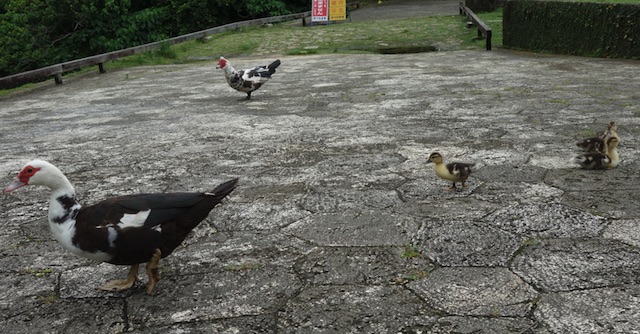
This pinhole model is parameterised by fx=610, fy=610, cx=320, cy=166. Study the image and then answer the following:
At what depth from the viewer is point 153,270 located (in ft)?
9.46

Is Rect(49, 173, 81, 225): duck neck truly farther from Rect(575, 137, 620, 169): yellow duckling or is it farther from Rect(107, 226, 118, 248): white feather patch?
Rect(575, 137, 620, 169): yellow duckling

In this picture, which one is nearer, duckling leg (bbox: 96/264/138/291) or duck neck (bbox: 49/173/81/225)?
duck neck (bbox: 49/173/81/225)

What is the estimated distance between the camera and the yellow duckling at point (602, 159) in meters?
4.29

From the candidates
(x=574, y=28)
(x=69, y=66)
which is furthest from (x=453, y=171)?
(x=69, y=66)

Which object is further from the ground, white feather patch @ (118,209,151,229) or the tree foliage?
the tree foliage

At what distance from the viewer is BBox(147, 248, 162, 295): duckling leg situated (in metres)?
2.80

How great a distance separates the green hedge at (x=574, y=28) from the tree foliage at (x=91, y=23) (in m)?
14.3

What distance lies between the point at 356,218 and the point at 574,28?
8875mm

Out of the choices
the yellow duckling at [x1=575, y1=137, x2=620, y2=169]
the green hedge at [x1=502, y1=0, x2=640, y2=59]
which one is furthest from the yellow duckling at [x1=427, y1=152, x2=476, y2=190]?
the green hedge at [x1=502, y1=0, x2=640, y2=59]

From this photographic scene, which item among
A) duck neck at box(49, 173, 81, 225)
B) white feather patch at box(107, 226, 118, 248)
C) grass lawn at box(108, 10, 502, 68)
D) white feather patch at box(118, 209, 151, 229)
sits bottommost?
white feather patch at box(107, 226, 118, 248)

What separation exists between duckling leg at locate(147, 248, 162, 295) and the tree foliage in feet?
71.8

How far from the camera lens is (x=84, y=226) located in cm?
276

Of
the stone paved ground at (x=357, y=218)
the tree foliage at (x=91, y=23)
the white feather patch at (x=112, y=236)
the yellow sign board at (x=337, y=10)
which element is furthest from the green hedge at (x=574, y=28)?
the tree foliage at (x=91, y=23)

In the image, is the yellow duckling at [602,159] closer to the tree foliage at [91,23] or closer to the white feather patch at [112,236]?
the white feather patch at [112,236]
